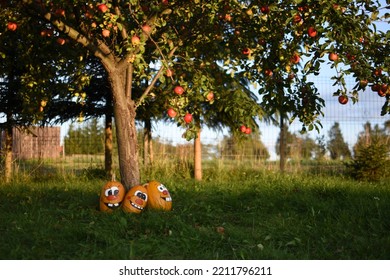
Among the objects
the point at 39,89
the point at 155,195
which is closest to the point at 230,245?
the point at 155,195

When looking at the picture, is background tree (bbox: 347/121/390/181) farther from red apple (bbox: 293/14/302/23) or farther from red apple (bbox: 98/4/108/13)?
red apple (bbox: 98/4/108/13)

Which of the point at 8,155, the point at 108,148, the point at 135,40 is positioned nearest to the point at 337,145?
the point at 108,148

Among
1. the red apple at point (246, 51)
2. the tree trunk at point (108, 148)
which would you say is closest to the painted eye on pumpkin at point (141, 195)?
the red apple at point (246, 51)

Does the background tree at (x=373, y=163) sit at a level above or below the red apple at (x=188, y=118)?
below

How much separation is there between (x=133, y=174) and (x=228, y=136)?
5.89 metres

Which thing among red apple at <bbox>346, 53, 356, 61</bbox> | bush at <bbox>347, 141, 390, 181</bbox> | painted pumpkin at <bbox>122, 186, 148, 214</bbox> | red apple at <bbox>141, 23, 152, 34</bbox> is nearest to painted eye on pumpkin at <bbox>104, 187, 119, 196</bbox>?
painted pumpkin at <bbox>122, 186, 148, 214</bbox>

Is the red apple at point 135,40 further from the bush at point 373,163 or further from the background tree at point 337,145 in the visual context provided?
the background tree at point 337,145

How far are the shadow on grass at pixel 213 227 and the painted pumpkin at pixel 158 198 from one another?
0.54ft

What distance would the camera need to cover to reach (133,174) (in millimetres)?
5586

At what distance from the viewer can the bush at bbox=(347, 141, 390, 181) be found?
881cm

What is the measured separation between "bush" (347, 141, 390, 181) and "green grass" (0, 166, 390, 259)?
2.60 m

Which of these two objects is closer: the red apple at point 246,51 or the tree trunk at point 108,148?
the red apple at point 246,51

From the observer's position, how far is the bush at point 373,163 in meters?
8.81
